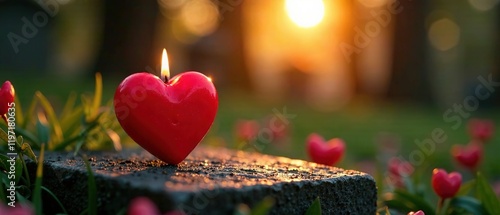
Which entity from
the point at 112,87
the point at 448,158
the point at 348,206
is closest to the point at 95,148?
the point at 348,206

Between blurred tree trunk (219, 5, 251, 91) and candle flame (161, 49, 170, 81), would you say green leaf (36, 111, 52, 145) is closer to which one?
candle flame (161, 49, 170, 81)

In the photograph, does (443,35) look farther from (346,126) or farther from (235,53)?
(346,126)

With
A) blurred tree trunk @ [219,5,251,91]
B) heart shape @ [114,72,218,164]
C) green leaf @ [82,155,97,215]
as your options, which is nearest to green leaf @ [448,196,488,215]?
heart shape @ [114,72,218,164]

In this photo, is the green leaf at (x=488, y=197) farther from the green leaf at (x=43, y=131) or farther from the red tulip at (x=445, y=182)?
the green leaf at (x=43, y=131)

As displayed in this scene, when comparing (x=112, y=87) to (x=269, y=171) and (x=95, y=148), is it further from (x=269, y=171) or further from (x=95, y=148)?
(x=269, y=171)

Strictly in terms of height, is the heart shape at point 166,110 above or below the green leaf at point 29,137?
above

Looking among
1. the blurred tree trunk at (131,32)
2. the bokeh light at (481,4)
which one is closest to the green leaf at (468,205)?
the blurred tree trunk at (131,32)
